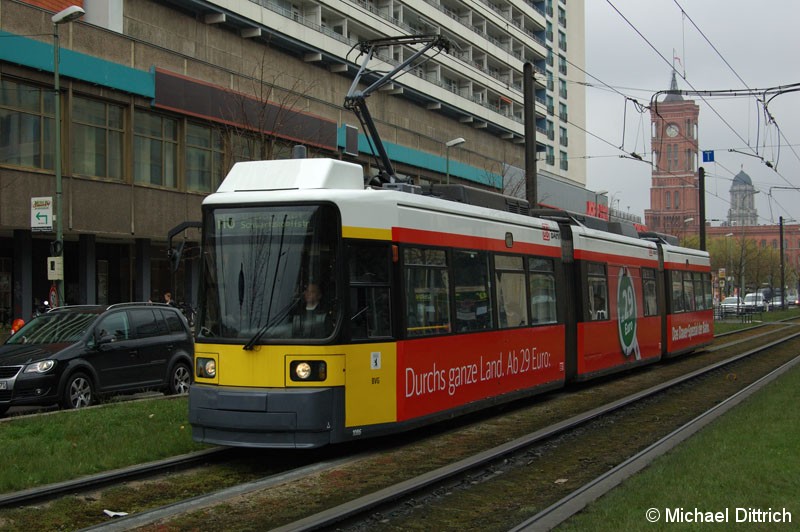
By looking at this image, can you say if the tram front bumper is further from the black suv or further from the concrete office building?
the concrete office building

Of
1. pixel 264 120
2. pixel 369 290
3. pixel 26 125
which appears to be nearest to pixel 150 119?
pixel 26 125

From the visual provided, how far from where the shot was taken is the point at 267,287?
9.48m

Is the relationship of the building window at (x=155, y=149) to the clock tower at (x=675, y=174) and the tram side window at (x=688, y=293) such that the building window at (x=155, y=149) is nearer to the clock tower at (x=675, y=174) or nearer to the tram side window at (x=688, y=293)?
the tram side window at (x=688, y=293)

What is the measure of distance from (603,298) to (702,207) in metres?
30.7

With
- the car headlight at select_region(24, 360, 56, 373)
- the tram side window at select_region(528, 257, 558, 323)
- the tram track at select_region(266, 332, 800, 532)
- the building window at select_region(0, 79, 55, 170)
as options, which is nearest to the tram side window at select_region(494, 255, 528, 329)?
the tram side window at select_region(528, 257, 558, 323)

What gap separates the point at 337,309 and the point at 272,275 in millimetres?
752

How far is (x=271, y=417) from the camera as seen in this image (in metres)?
9.16

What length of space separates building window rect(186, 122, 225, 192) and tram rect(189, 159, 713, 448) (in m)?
21.1

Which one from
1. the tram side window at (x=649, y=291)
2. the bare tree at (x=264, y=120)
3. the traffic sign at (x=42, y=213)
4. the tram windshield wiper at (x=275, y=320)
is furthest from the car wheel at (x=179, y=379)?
the tram side window at (x=649, y=291)

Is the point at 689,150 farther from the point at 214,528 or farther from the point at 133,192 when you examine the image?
the point at 214,528

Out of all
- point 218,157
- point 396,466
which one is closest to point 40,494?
point 396,466

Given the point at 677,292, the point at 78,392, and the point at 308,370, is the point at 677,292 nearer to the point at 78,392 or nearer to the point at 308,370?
the point at 78,392

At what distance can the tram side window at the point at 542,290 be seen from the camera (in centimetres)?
1436

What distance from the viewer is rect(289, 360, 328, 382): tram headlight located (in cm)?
929
